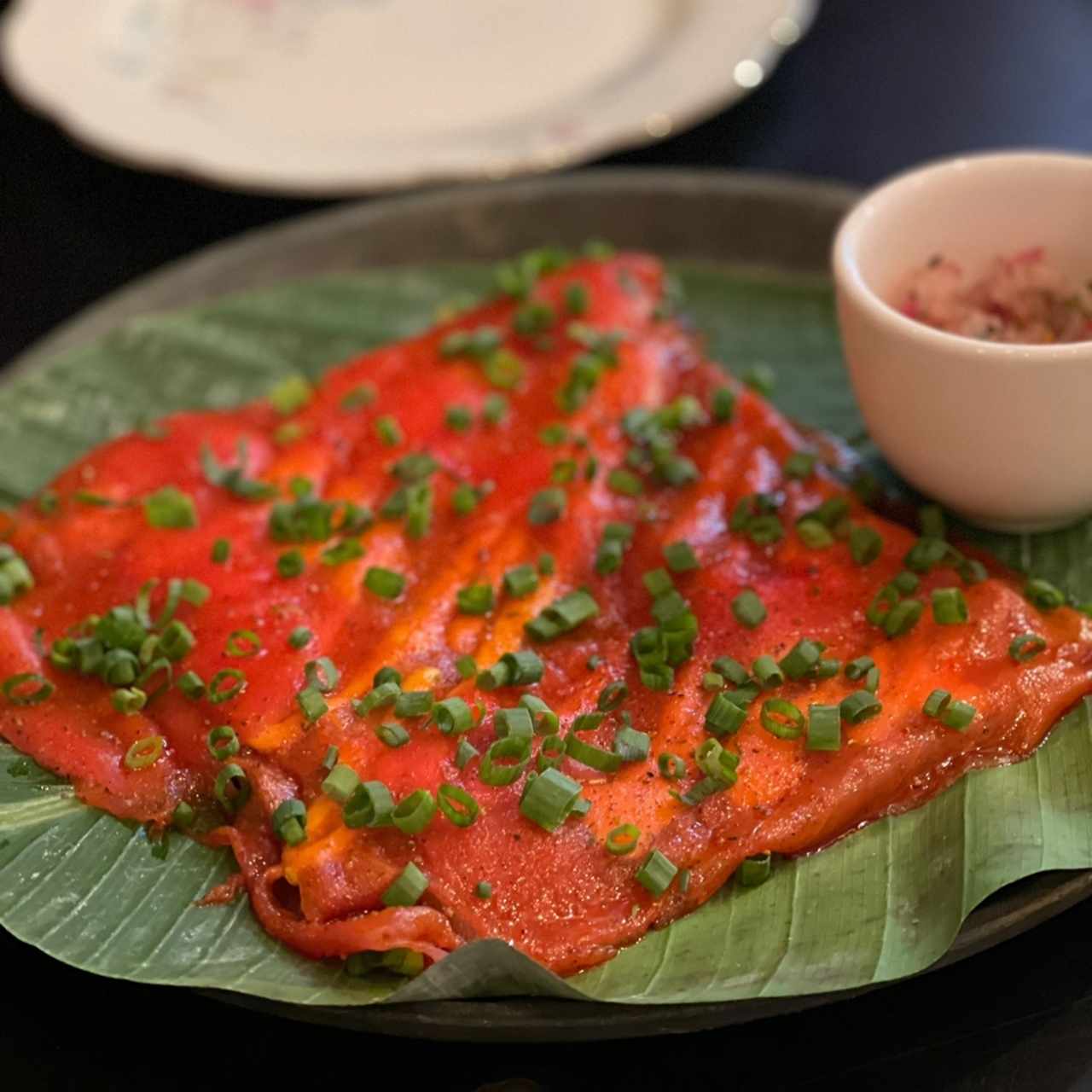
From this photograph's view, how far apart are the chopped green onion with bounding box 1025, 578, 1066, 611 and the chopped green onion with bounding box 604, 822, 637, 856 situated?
829mm

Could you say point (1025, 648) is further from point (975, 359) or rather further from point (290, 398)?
point (290, 398)

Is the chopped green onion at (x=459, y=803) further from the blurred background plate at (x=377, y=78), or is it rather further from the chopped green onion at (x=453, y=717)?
the blurred background plate at (x=377, y=78)

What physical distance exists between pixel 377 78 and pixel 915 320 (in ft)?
8.51

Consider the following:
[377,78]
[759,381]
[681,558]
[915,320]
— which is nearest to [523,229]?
[759,381]

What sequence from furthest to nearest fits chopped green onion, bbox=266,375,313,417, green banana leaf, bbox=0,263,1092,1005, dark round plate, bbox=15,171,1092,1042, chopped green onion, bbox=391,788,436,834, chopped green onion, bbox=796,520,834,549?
dark round plate, bbox=15,171,1092,1042 → chopped green onion, bbox=266,375,313,417 → chopped green onion, bbox=796,520,834,549 → chopped green onion, bbox=391,788,436,834 → green banana leaf, bbox=0,263,1092,1005

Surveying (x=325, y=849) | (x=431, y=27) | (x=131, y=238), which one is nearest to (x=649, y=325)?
(x=325, y=849)

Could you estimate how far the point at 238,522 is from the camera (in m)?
2.35

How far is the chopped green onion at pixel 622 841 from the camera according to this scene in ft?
5.86

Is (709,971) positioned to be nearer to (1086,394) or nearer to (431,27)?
(1086,394)

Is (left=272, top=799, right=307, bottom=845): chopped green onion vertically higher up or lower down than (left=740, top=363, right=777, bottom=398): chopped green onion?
higher up

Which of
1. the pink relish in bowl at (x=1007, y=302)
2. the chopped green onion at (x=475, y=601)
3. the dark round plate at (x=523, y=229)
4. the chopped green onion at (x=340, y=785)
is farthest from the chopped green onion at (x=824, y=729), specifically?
the dark round plate at (x=523, y=229)

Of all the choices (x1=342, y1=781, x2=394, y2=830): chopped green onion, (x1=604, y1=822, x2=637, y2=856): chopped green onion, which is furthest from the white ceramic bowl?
(x1=342, y1=781, x2=394, y2=830): chopped green onion

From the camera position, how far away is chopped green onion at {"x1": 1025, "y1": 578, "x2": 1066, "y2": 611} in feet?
6.84

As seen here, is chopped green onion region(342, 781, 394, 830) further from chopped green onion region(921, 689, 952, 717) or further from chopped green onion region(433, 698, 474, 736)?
chopped green onion region(921, 689, 952, 717)
